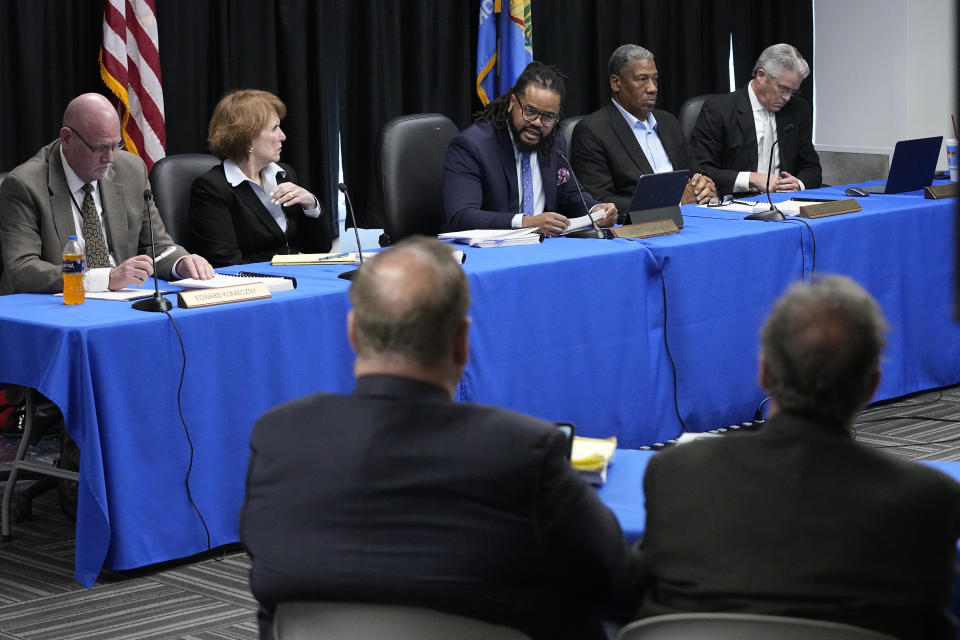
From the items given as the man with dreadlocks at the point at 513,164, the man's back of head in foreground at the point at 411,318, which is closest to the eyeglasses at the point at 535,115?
the man with dreadlocks at the point at 513,164

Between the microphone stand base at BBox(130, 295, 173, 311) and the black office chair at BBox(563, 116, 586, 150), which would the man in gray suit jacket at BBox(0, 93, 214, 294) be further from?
the black office chair at BBox(563, 116, 586, 150)

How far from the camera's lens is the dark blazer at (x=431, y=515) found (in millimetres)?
1495

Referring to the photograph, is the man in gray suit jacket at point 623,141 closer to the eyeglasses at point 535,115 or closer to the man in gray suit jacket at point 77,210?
the eyeglasses at point 535,115

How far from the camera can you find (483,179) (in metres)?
4.62

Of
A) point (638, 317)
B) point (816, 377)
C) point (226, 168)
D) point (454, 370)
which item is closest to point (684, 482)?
point (816, 377)

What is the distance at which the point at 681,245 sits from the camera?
160 inches

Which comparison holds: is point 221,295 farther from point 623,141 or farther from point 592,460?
point 623,141

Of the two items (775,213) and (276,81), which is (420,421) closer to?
(775,213)

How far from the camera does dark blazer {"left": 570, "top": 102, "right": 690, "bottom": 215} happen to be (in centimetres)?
511

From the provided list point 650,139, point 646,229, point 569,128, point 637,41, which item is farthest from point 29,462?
point 637,41

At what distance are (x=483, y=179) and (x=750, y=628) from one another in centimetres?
336

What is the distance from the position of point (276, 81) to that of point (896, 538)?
15.2 ft

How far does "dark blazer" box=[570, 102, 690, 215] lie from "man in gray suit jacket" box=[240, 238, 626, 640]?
3.55 meters

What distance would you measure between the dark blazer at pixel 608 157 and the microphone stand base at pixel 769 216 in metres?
0.67
